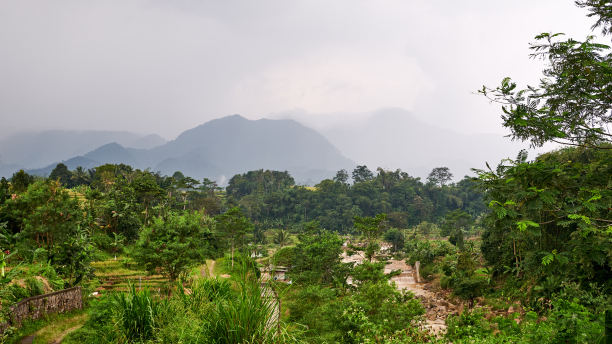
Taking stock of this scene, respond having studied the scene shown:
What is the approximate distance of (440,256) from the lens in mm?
18422

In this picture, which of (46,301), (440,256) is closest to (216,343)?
(46,301)

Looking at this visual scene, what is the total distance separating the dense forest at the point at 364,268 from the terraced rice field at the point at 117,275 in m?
0.12

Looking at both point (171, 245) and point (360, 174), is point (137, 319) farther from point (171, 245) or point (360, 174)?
point (360, 174)

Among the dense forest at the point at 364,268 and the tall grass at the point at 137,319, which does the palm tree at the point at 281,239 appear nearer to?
the dense forest at the point at 364,268

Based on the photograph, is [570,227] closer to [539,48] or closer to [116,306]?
[539,48]

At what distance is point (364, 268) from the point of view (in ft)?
28.2

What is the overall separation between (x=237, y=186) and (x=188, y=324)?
59.9 m

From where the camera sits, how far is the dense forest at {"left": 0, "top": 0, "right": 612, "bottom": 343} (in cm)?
264

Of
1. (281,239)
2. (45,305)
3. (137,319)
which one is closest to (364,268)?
(137,319)

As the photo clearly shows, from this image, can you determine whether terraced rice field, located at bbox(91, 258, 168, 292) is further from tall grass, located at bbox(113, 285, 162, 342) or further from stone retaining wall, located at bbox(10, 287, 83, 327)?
tall grass, located at bbox(113, 285, 162, 342)

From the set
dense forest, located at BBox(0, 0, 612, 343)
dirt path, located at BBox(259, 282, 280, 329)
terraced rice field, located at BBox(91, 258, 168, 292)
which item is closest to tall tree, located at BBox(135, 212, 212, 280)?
dense forest, located at BBox(0, 0, 612, 343)

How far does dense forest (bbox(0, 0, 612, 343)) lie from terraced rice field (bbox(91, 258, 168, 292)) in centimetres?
12

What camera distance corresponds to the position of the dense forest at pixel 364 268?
264cm

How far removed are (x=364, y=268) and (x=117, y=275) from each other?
1103cm
